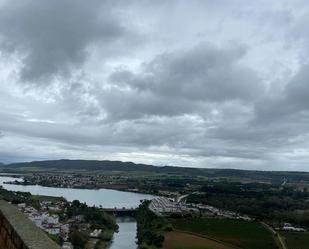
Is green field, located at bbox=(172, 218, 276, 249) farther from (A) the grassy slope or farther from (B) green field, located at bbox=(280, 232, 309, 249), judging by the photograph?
(A) the grassy slope

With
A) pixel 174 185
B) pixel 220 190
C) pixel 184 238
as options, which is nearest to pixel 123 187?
pixel 174 185

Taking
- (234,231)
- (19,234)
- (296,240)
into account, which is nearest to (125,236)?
(234,231)

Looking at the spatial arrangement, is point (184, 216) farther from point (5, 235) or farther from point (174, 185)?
point (174, 185)

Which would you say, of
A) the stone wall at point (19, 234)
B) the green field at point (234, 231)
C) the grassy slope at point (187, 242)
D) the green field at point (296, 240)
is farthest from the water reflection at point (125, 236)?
the stone wall at point (19, 234)

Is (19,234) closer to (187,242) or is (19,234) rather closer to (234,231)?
(187,242)

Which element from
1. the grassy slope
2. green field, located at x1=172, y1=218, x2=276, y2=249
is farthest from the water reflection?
green field, located at x1=172, y1=218, x2=276, y2=249
